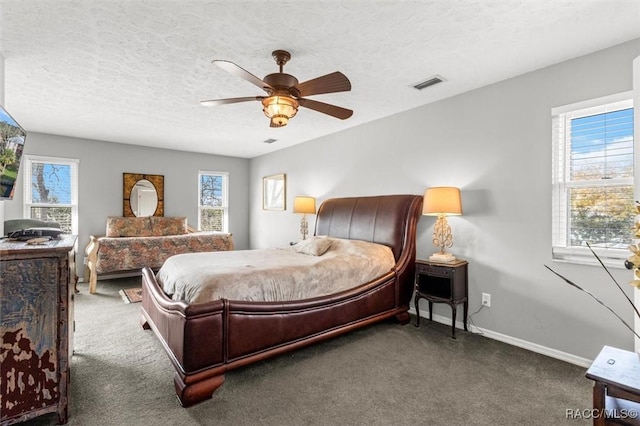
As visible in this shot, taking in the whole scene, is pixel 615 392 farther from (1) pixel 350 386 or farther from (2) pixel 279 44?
(2) pixel 279 44

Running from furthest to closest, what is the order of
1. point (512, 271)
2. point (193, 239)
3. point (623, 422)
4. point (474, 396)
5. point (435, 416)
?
1. point (193, 239)
2. point (512, 271)
3. point (474, 396)
4. point (435, 416)
5. point (623, 422)

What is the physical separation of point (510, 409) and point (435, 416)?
50 cm

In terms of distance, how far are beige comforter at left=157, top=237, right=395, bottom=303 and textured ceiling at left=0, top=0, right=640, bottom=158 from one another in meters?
1.75

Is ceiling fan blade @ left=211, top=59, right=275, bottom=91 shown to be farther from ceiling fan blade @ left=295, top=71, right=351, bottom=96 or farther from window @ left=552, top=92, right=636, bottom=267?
window @ left=552, top=92, right=636, bottom=267

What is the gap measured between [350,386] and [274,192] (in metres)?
4.69

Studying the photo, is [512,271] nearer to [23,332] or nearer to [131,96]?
[23,332]

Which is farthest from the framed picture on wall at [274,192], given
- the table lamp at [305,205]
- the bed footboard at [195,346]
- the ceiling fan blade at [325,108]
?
the bed footboard at [195,346]

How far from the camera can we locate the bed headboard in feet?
11.8

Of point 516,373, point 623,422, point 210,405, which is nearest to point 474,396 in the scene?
point 516,373

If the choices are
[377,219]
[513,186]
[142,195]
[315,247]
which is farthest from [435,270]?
[142,195]

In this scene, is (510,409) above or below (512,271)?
below

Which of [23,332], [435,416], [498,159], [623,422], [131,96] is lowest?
[435,416]

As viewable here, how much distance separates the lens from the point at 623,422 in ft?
4.01

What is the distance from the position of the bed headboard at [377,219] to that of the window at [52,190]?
4404 mm
